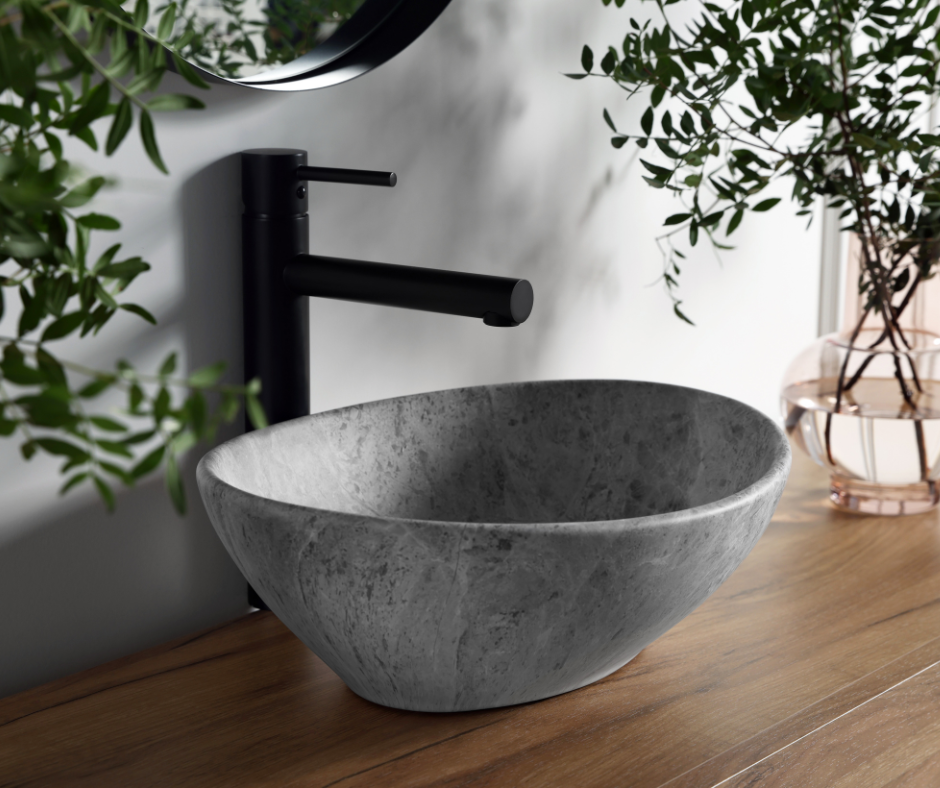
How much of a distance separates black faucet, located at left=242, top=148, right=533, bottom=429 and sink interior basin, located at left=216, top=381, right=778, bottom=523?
0.05 m

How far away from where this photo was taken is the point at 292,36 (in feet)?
2.49

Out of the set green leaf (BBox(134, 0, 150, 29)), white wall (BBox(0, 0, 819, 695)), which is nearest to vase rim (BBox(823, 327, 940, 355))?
white wall (BBox(0, 0, 819, 695))

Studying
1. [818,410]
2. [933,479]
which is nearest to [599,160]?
[818,410]

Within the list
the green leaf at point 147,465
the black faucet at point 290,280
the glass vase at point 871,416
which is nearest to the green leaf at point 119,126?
the green leaf at point 147,465

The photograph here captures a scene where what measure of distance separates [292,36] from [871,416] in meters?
0.66

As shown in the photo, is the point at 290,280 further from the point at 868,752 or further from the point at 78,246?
the point at 868,752

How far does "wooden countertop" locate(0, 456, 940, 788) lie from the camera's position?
58 cm

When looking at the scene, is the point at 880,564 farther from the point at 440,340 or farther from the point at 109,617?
the point at 109,617

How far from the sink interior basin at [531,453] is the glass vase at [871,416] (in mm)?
303

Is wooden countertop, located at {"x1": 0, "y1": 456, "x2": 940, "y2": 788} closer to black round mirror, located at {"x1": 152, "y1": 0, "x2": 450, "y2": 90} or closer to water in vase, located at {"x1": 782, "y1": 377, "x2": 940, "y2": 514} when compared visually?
water in vase, located at {"x1": 782, "y1": 377, "x2": 940, "y2": 514}

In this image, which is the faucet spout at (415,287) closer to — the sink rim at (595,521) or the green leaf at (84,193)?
the sink rim at (595,521)

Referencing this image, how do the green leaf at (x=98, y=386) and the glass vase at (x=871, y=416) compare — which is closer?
the green leaf at (x=98, y=386)

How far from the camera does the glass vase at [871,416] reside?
101cm

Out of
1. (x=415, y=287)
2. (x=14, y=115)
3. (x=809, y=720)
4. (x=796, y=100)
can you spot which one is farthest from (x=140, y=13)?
(x=796, y=100)
